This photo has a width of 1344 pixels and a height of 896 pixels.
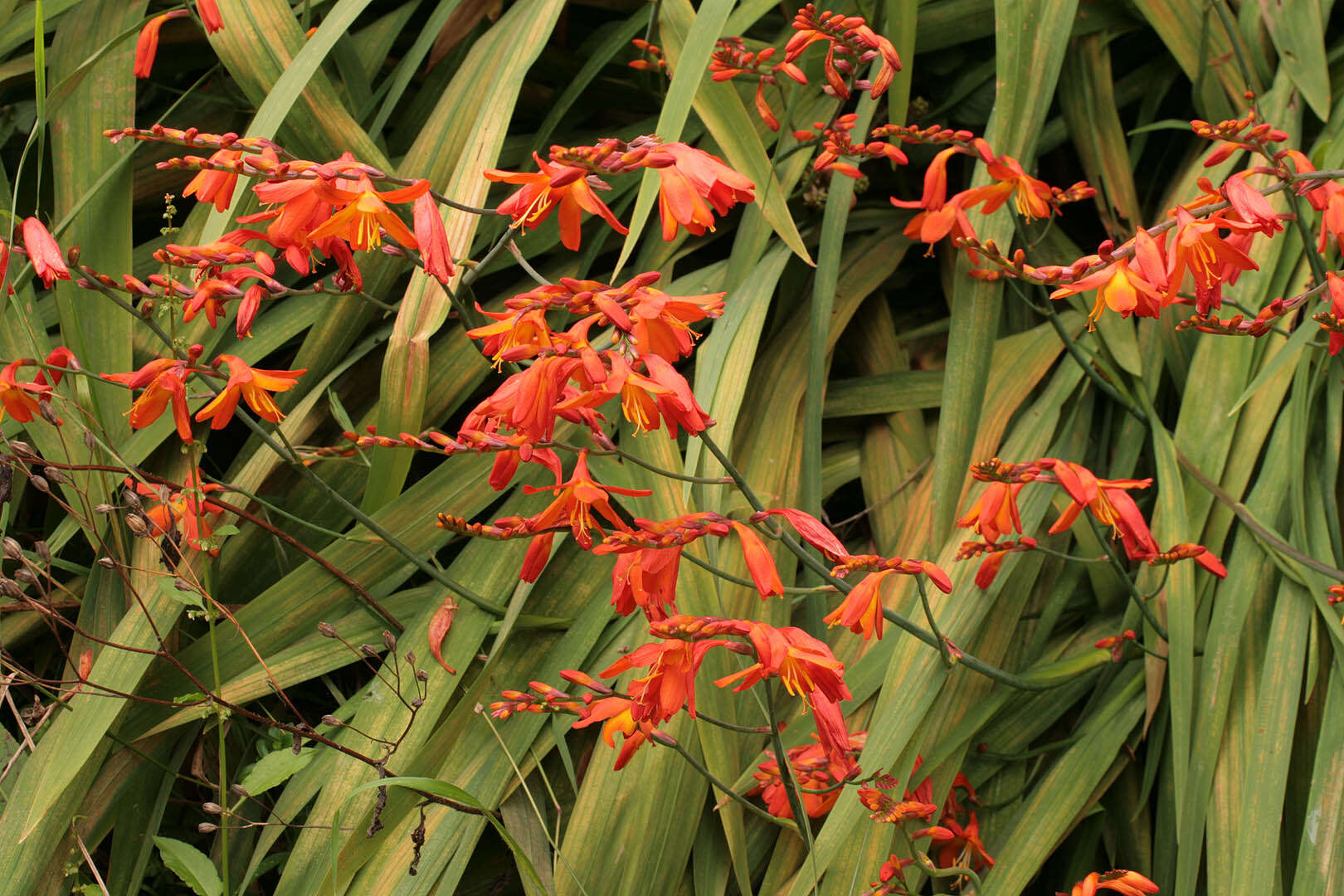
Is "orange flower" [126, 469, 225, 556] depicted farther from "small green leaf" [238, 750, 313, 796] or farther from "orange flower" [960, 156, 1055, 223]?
"orange flower" [960, 156, 1055, 223]

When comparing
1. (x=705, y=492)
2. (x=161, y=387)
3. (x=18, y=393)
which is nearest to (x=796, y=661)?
(x=705, y=492)

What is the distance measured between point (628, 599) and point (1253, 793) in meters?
0.61

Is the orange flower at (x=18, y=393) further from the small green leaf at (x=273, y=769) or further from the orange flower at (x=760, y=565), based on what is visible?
the orange flower at (x=760, y=565)

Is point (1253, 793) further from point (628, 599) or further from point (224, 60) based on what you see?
point (224, 60)

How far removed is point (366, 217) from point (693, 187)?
0.80 ft

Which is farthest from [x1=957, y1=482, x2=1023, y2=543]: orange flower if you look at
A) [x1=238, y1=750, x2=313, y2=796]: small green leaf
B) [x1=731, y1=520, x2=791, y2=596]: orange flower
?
[x1=238, y1=750, x2=313, y2=796]: small green leaf

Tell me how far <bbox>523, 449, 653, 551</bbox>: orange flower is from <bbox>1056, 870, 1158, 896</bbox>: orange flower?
50 centimetres

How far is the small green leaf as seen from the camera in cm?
92

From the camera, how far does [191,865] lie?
3.05ft

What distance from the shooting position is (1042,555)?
119 centimetres

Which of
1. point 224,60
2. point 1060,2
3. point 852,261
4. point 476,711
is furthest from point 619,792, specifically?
point 1060,2

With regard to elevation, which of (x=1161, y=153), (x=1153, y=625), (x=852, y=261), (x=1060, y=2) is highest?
(x=1060, y=2)

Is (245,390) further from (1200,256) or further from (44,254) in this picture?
(1200,256)

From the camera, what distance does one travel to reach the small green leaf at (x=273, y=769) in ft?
3.00
